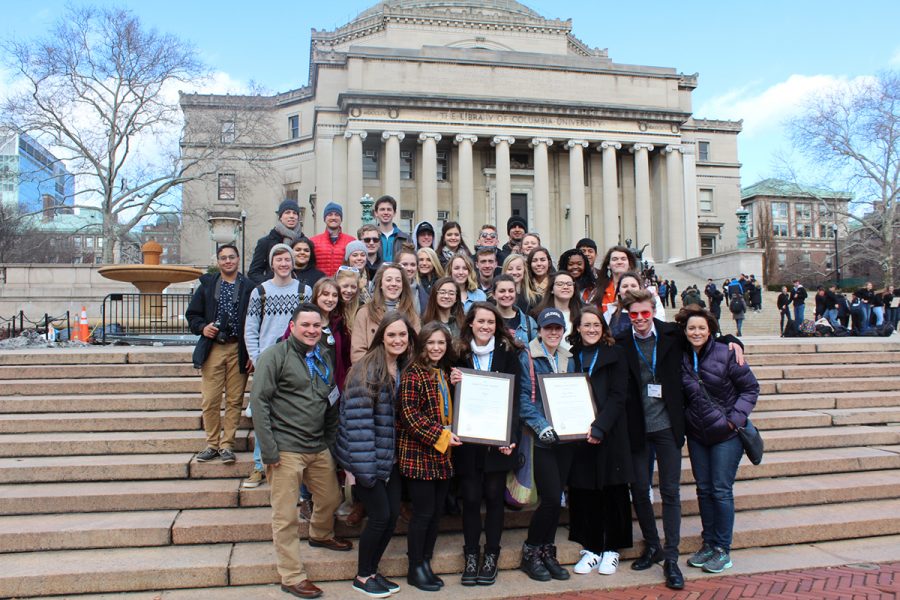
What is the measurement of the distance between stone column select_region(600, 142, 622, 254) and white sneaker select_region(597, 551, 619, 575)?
39.9 m

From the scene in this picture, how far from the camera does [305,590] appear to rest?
16.2 ft

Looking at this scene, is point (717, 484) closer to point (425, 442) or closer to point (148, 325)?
point (425, 442)

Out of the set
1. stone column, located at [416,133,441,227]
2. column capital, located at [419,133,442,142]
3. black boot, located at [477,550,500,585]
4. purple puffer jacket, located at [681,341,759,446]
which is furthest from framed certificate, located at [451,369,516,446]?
column capital, located at [419,133,442,142]

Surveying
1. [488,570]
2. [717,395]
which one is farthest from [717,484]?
[488,570]

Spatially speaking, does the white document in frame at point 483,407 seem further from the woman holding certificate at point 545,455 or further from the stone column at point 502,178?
the stone column at point 502,178

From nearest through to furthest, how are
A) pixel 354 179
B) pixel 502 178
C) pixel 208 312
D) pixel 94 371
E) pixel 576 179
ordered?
pixel 208 312, pixel 94 371, pixel 354 179, pixel 502 178, pixel 576 179

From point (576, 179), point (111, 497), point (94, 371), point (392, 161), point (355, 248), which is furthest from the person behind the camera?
point (576, 179)

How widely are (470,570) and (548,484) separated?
98cm

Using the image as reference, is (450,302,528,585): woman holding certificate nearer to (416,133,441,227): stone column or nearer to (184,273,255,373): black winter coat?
(184,273,255,373): black winter coat

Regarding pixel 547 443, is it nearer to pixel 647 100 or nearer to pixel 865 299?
pixel 865 299

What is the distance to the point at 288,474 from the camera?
16.2 ft

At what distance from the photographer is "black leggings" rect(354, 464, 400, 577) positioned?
4.92 m

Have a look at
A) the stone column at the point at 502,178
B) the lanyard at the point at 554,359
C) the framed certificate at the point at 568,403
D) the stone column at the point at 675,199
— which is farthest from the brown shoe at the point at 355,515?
the stone column at the point at 675,199

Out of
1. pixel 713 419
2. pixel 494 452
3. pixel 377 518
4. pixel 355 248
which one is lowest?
pixel 377 518
